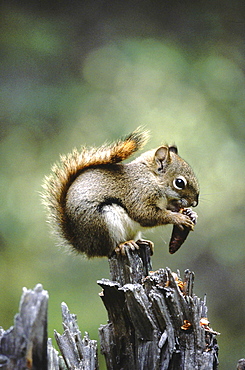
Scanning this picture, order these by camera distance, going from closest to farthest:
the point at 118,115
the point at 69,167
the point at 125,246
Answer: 1. the point at 125,246
2. the point at 69,167
3. the point at 118,115

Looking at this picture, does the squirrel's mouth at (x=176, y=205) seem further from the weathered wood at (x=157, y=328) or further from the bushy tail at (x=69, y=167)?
the weathered wood at (x=157, y=328)

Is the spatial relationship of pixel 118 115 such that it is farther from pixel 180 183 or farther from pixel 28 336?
pixel 28 336

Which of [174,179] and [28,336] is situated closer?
[28,336]

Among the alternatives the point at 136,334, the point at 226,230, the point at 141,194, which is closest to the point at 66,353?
the point at 136,334

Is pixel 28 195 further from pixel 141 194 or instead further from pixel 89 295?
pixel 141 194

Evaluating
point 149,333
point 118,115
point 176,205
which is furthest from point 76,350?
point 118,115

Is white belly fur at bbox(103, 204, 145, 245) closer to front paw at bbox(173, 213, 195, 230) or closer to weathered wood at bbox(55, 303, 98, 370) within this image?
front paw at bbox(173, 213, 195, 230)
